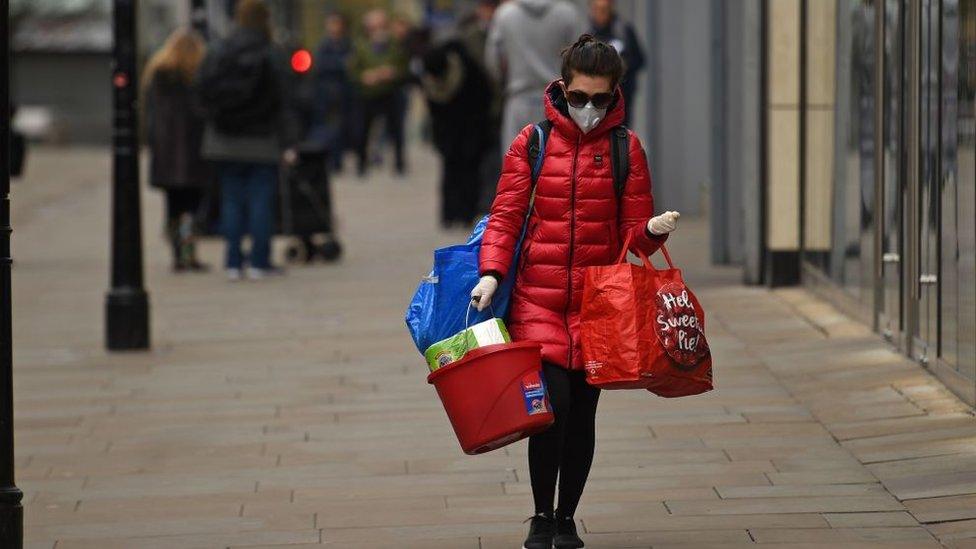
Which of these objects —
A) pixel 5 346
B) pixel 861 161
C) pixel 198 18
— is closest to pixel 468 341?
pixel 5 346

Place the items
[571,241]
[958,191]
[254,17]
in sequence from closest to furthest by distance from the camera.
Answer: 1. [571,241]
2. [958,191]
3. [254,17]

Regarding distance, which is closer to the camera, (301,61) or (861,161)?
(861,161)

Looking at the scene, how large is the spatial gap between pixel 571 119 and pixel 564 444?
92 centimetres

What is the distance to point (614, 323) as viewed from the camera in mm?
5355

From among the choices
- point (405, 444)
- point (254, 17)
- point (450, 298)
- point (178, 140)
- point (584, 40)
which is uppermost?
point (254, 17)

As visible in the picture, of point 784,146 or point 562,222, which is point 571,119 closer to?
point 562,222

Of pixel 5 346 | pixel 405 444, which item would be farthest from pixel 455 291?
pixel 405 444

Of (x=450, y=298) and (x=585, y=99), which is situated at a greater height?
(x=585, y=99)

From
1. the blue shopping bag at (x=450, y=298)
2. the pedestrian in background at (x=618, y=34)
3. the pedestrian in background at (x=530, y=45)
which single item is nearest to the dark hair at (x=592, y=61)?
the blue shopping bag at (x=450, y=298)

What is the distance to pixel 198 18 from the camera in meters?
16.1

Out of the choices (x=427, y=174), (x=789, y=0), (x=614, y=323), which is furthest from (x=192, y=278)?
(x=427, y=174)

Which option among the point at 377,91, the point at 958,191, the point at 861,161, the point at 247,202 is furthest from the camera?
the point at 377,91

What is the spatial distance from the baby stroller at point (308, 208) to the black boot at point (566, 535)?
28.0ft

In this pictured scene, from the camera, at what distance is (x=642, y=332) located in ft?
17.5
